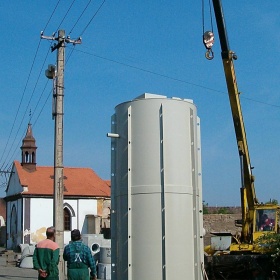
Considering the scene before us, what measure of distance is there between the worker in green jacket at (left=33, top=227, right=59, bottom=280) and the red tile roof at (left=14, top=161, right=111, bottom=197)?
1528 inches

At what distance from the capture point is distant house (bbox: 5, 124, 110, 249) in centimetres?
4656

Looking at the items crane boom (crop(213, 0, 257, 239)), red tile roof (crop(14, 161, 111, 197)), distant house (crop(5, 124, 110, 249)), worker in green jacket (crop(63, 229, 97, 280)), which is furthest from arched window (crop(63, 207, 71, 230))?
worker in green jacket (crop(63, 229, 97, 280))

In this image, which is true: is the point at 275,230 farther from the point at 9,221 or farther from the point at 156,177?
the point at 9,221

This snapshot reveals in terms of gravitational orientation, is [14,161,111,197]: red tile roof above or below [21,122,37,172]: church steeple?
below

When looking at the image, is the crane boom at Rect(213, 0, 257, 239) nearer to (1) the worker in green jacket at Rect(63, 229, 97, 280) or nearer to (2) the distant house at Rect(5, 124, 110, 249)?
(1) the worker in green jacket at Rect(63, 229, 97, 280)

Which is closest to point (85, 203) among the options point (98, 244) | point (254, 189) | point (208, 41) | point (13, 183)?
point (13, 183)

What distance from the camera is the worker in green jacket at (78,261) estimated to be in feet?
28.0

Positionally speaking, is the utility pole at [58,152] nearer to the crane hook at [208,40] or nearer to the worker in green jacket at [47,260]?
the crane hook at [208,40]

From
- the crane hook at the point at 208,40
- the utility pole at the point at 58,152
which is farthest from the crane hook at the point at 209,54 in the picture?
the utility pole at the point at 58,152

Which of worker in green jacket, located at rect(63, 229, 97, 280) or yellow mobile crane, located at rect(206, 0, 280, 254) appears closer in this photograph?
worker in green jacket, located at rect(63, 229, 97, 280)

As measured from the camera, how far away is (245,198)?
60.3 ft

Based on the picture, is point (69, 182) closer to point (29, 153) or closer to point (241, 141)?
point (29, 153)

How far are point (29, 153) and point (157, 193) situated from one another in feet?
149

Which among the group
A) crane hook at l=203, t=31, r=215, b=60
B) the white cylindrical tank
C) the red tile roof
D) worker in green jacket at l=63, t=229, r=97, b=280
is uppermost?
crane hook at l=203, t=31, r=215, b=60
